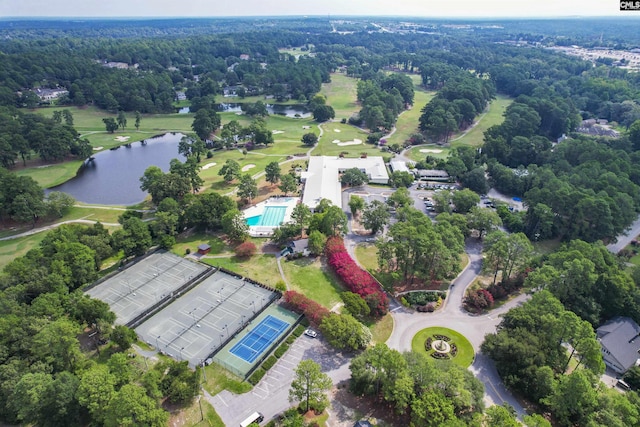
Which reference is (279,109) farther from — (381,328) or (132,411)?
(132,411)

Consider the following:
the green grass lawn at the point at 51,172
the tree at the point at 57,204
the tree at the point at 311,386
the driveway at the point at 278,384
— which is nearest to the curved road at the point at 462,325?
the driveway at the point at 278,384

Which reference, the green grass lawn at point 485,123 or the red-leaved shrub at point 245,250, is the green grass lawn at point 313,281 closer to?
the red-leaved shrub at point 245,250

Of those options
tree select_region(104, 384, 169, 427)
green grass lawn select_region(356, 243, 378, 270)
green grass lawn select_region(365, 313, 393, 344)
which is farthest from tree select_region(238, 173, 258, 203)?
tree select_region(104, 384, 169, 427)

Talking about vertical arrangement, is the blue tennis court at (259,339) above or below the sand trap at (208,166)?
below

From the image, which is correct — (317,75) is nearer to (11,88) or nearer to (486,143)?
(486,143)

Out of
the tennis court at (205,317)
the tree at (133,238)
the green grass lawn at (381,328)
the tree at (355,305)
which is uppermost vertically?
the tree at (133,238)

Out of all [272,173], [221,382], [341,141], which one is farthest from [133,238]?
[341,141]
